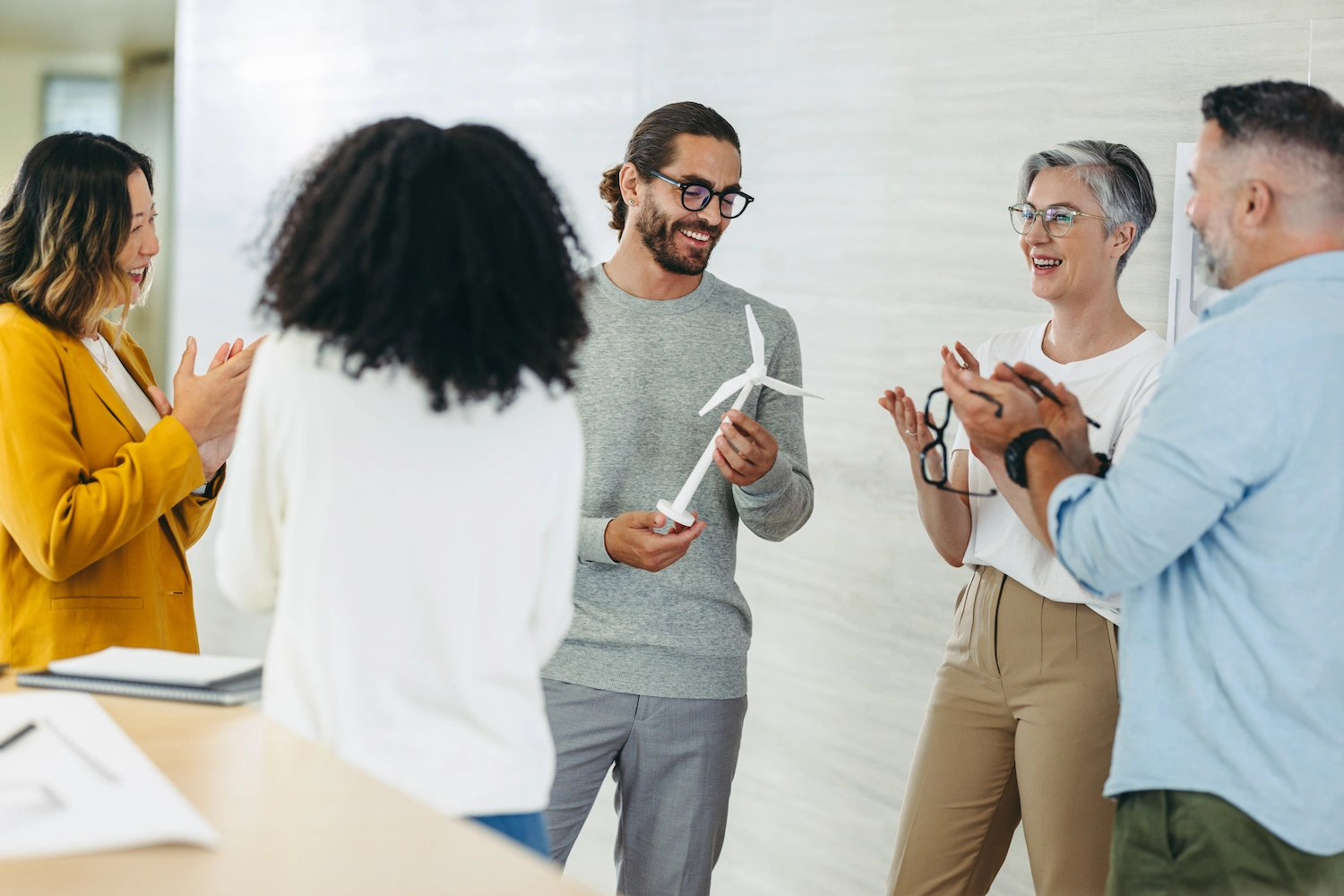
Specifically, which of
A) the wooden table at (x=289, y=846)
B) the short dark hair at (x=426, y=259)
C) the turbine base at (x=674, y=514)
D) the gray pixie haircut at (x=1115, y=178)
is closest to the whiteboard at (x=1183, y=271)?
the gray pixie haircut at (x=1115, y=178)

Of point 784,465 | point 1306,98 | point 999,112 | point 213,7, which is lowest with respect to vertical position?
point 784,465

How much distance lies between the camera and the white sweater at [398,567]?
1116 mm

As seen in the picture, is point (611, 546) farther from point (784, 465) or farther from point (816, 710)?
point (816, 710)

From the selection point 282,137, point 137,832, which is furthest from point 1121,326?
point 282,137

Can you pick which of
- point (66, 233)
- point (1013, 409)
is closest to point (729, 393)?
point (1013, 409)

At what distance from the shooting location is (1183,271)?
230 centimetres

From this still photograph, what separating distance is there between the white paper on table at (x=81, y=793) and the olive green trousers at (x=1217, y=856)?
3.49 ft

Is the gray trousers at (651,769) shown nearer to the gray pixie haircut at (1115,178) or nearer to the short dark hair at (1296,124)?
the gray pixie haircut at (1115,178)

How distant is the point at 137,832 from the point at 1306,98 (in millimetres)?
1463

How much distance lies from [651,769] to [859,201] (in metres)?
1.45

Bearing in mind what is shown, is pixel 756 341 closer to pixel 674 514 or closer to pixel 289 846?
pixel 674 514

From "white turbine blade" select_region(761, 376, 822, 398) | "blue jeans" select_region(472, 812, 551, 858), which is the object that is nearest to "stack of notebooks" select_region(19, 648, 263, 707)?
"blue jeans" select_region(472, 812, 551, 858)

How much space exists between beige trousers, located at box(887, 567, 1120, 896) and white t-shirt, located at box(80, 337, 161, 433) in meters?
1.48

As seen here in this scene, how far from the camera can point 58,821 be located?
94 centimetres
